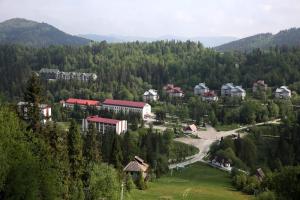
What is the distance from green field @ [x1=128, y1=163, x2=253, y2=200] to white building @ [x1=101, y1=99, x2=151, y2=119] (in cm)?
3796

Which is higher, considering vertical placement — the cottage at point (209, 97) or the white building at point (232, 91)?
the white building at point (232, 91)

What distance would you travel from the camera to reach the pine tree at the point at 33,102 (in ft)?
91.2

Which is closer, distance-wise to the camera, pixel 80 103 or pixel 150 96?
pixel 80 103

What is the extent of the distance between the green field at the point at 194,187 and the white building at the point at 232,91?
49954 millimetres

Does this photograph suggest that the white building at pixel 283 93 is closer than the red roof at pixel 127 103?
No

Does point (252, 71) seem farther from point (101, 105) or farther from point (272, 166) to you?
point (272, 166)

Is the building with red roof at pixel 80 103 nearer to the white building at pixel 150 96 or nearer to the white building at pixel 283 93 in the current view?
the white building at pixel 150 96

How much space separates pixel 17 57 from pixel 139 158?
12458 centimetres

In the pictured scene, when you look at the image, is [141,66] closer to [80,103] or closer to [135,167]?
[80,103]

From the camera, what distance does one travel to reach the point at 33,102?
28031mm

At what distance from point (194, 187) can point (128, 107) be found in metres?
57.0

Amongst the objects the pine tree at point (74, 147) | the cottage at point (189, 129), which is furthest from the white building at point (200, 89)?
the pine tree at point (74, 147)

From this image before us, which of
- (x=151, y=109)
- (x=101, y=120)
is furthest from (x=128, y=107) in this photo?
(x=101, y=120)

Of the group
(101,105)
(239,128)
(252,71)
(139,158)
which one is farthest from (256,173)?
(252,71)
